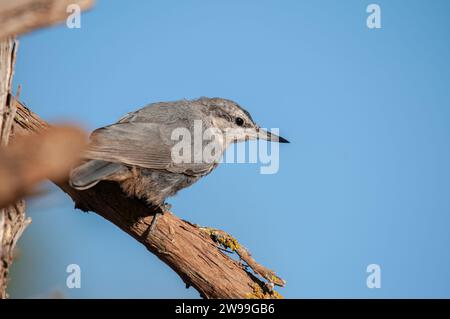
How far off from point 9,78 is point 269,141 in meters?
2.94

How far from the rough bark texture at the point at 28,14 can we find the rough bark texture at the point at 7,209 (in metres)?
0.94

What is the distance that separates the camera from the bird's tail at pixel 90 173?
132 inches

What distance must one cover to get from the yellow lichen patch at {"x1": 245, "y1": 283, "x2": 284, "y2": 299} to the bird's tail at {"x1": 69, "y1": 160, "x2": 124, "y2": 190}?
1.37 metres

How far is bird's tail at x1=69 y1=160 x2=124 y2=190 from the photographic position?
11.0 ft

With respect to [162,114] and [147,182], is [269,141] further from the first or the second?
[147,182]

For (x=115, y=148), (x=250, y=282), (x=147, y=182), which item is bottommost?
(x=250, y=282)

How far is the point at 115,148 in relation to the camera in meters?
3.82

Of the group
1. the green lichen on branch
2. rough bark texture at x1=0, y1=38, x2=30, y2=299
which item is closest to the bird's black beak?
the green lichen on branch

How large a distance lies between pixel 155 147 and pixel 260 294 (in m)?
1.39

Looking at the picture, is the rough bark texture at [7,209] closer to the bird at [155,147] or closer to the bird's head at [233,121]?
the bird at [155,147]
